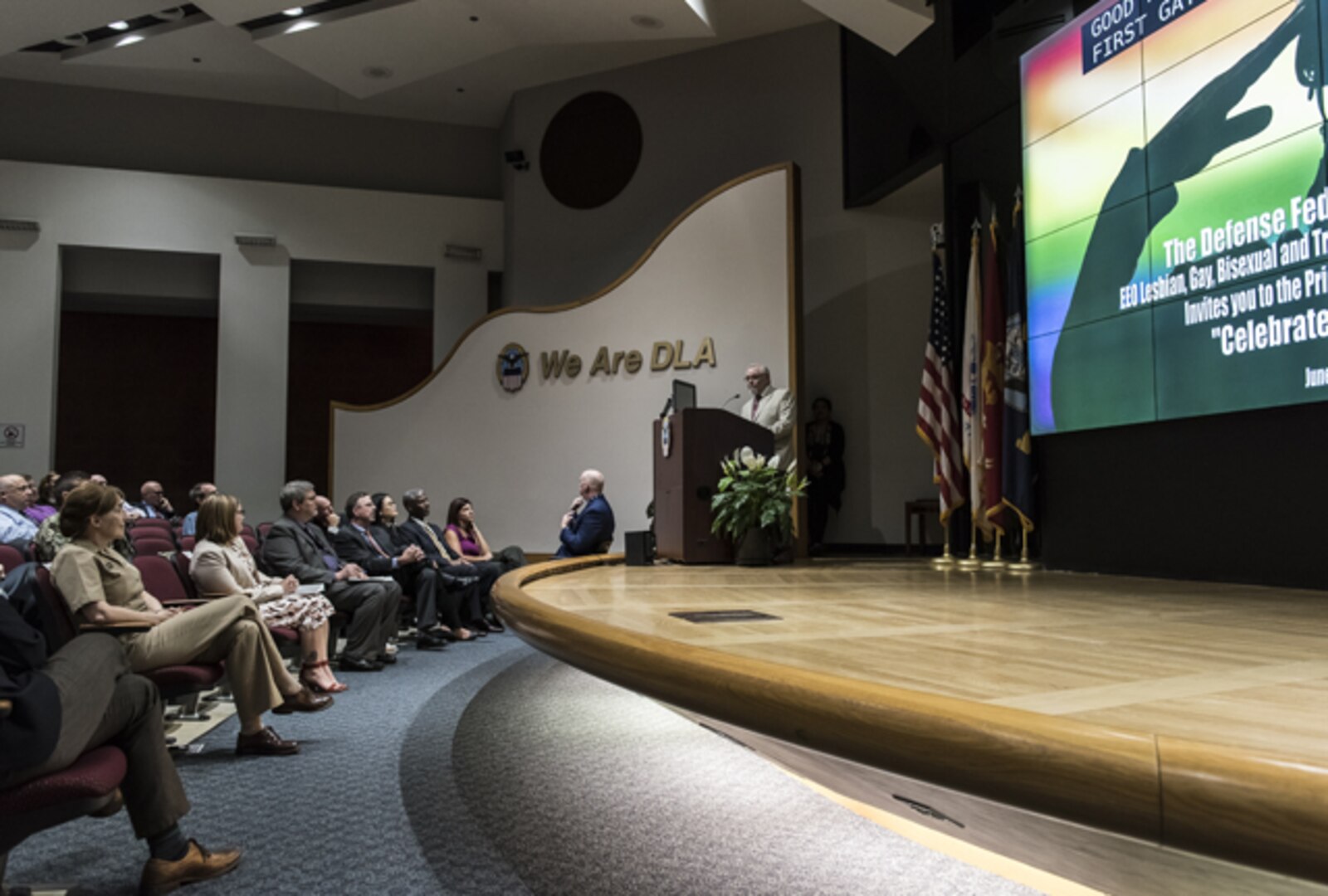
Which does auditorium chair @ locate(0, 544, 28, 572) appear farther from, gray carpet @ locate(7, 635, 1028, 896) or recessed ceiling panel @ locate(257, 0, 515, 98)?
recessed ceiling panel @ locate(257, 0, 515, 98)

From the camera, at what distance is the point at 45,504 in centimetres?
628

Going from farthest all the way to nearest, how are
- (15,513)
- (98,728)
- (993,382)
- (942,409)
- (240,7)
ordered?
(240,7), (15,513), (942,409), (993,382), (98,728)

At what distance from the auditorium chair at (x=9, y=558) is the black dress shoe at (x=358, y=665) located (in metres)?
1.73

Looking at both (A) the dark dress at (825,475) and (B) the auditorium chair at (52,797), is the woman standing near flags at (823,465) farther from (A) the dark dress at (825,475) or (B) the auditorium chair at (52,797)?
(B) the auditorium chair at (52,797)

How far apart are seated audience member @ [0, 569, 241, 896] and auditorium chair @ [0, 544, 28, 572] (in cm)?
169

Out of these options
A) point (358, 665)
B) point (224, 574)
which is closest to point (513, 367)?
point (358, 665)

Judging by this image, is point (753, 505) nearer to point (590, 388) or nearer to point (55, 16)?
point (590, 388)

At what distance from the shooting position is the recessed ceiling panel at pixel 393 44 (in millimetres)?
7867

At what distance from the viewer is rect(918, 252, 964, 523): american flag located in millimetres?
4418

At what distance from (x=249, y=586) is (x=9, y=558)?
842mm

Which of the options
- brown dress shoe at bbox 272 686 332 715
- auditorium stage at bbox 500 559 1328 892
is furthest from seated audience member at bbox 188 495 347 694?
auditorium stage at bbox 500 559 1328 892

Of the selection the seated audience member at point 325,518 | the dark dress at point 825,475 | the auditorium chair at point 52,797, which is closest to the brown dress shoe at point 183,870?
the auditorium chair at point 52,797

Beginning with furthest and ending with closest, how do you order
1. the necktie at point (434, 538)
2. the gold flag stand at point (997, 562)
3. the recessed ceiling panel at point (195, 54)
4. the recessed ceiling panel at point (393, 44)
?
the recessed ceiling panel at point (195, 54) < the recessed ceiling panel at point (393, 44) < the necktie at point (434, 538) < the gold flag stand at point (997, 562)

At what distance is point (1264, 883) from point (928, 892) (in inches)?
51.4
